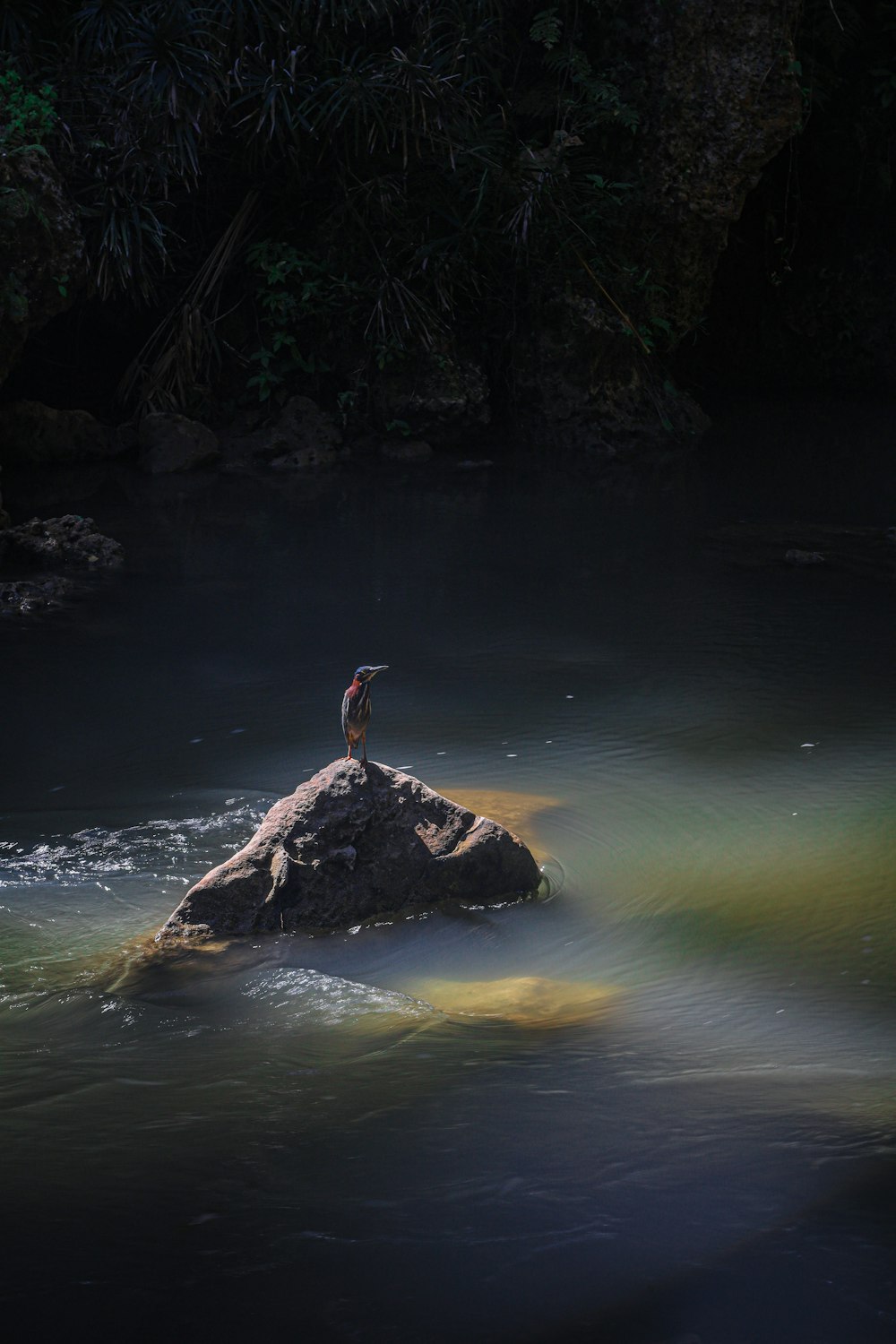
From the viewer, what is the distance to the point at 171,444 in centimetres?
1211

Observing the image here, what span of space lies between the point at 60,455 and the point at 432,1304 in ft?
36.4

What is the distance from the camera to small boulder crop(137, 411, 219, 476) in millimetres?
12062

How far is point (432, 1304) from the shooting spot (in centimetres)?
221

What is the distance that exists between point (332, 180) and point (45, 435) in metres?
3.68

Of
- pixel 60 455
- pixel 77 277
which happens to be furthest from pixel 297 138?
pixel 60 455

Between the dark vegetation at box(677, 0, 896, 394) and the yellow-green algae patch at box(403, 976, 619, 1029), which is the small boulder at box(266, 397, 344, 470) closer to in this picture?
the dark vegetation at box(677, 0, 896, 394)

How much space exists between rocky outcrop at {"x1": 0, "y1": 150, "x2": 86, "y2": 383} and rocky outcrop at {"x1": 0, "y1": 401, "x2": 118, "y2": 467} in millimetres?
1602

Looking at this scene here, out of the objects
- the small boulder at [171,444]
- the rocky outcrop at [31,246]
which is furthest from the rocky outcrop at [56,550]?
the small boulder at [171,444]

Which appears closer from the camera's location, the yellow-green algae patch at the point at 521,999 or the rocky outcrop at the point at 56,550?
the yellow-green algae patch at the point at 521,999

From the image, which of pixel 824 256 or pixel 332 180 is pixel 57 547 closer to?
pixel 332 180

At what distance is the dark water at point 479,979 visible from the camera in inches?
90.0

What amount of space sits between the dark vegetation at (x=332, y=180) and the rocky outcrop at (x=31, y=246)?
1.07m

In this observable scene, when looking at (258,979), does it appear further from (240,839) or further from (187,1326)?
(187,1326)

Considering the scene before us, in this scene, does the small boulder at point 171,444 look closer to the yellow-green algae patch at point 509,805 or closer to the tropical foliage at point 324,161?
the tropical foliage at point 324,161
